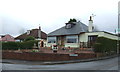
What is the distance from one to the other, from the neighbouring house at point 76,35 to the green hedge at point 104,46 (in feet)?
9.57

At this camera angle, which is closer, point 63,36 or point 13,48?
point 13,48

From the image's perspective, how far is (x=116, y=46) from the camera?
2286 cm

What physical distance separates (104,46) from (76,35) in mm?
8992

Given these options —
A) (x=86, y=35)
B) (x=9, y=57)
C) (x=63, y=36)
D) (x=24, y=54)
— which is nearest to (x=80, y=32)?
(x=86, y=35)

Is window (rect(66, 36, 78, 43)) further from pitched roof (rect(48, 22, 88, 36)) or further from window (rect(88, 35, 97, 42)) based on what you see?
window (rect(88, 35, 97, 42))

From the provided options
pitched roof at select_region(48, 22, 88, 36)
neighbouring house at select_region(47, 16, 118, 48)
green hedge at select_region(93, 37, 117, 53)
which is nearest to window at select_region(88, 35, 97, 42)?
neighbouring house at select_region(47, 16, 118, 48)

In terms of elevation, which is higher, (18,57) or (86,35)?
(86,35)

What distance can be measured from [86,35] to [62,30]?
23.1 ft

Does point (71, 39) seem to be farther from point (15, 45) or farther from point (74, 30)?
point (15, 45)

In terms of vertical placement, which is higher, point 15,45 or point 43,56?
point 15,45

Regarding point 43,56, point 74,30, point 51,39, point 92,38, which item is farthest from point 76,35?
point 43,56

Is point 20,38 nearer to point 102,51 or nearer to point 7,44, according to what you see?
point 7,44

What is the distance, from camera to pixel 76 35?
27141 mm

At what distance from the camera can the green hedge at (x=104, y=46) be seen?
17.7 m
